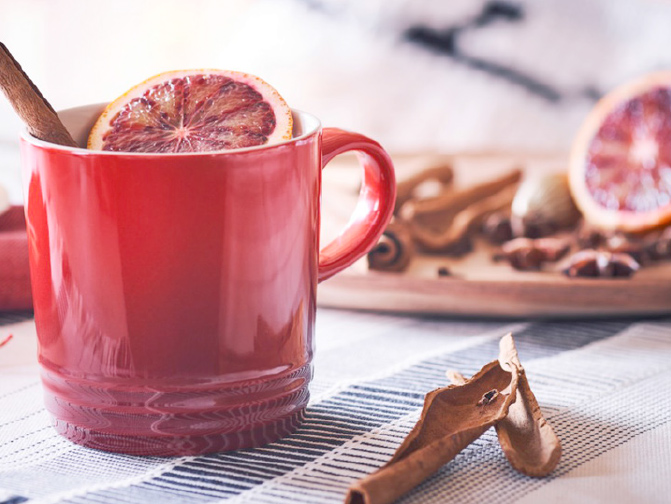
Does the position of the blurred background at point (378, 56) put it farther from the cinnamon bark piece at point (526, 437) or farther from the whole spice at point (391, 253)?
the cinnamon bark piece at point (526, 437)

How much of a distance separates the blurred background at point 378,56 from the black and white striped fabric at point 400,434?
2.44 feet

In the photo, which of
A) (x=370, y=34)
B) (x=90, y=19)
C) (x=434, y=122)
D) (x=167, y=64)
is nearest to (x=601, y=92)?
(x=434, y=122)

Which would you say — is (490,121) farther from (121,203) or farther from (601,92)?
(121,203)

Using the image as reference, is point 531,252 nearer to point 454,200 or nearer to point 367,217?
point 454,200

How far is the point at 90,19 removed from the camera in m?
1.58

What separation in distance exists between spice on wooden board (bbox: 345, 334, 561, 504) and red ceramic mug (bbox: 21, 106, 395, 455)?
0.10 metres

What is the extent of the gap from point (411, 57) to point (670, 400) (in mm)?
965

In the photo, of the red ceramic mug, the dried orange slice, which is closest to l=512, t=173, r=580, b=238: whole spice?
the dried orange slice

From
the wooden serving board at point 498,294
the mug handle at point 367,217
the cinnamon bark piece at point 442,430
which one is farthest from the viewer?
the wooden serving board at point 498,294

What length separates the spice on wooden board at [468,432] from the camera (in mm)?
549

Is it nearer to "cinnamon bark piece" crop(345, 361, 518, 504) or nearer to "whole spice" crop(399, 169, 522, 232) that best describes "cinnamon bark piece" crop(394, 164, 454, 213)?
"whole spice" crop(399, 169, 522, 232)

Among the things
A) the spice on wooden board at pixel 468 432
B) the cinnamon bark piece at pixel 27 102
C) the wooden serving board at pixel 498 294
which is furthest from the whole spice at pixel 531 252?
the cinnamon bark piece at pixel 27 102

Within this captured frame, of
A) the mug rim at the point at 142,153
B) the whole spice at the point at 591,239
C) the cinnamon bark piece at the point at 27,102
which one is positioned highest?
the cinnamon bark piece at the point at 27,102

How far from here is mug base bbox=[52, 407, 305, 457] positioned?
2.02 ft
